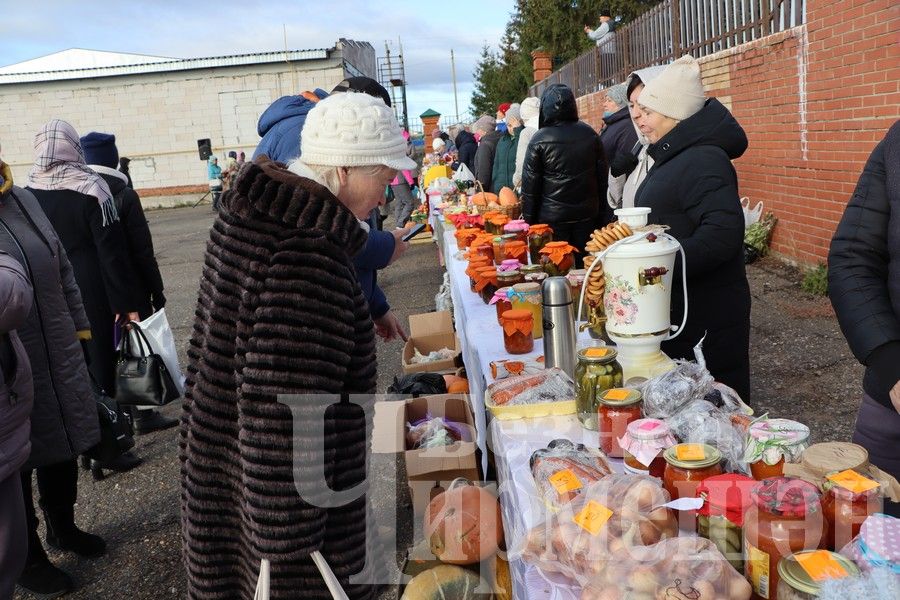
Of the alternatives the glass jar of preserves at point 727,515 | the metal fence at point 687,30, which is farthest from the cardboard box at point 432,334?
the metal fence at point 687,30

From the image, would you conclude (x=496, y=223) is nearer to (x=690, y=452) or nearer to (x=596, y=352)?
(x=596, y=352)

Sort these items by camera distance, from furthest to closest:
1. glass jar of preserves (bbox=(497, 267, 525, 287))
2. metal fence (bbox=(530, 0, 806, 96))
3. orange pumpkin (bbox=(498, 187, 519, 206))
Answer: metal fence (bbox=(530, 0, 806, 96)) → orange pumpkin (bbox=(498, 187, 519, 206)) → glass jar of preserves (bbox=(497, 267, 525, 287))

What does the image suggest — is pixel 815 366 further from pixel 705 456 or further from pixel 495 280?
pixel 705 456

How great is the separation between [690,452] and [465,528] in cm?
102

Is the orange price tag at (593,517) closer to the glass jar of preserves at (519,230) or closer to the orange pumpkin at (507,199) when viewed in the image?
the glass jar of preserves at (519,230)

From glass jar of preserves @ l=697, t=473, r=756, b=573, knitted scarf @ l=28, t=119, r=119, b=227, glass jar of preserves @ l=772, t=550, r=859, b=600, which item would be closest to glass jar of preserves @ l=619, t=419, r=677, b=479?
glass jar of preserves @ l=697, t=473, r=756, b=573

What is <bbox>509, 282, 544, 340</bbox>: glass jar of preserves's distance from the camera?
108 inches

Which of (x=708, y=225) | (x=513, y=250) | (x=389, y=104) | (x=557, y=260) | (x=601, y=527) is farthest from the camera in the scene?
(x=513, y=250)

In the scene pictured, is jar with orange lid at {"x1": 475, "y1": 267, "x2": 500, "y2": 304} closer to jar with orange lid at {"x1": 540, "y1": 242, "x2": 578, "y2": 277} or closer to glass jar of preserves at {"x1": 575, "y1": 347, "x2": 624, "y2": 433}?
jar with orange lid at {"x1": 540, "y1": 242, "x2": 578, "y2": 277}

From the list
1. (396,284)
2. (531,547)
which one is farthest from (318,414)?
(396,284)

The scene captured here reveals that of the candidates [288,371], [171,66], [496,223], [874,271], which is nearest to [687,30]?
[496,223]

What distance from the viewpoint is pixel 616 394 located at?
1.71m

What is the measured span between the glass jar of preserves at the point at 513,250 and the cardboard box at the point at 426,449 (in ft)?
2.60

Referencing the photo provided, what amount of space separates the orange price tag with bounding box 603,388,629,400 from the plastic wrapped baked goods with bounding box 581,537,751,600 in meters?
0.53
